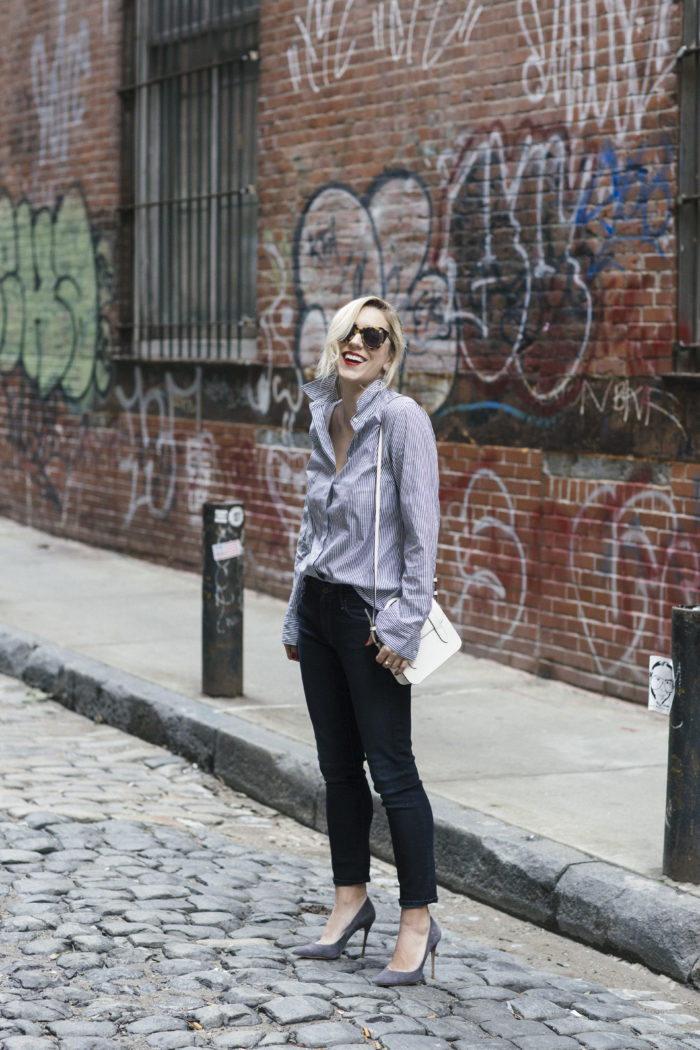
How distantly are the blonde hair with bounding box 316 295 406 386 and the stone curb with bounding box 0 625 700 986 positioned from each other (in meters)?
1.68

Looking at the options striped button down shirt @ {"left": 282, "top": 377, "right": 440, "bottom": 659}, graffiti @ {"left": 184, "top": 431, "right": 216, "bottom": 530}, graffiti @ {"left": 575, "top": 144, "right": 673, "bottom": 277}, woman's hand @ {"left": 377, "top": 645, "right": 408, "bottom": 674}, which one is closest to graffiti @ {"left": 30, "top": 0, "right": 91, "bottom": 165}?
graffiti @ {"left": 184, "top": 431, "right": 216, "bottom": 530}

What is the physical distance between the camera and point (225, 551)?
694 cm

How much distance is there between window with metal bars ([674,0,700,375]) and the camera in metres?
6.62

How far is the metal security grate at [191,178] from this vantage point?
33.4ft

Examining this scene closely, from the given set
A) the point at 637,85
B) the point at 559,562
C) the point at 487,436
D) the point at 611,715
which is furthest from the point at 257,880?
the point at 637,85

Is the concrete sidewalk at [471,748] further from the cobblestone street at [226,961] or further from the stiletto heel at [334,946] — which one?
the stiletto heel at [334,946]

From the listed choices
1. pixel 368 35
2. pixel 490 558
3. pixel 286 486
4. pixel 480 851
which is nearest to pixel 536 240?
pixel 490 558

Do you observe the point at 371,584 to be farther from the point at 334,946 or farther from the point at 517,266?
the point at 517,266

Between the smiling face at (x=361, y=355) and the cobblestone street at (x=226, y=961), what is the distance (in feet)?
5.33

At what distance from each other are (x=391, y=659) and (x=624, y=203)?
148 inches

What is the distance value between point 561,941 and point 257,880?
1014 millimetres

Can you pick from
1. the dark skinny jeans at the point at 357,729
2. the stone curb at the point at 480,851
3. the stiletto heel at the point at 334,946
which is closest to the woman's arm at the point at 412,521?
the dark skinny jeans at the point at 357,729

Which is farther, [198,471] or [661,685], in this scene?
[198,471]

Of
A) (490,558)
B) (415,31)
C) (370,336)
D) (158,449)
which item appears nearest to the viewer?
(370,336)
